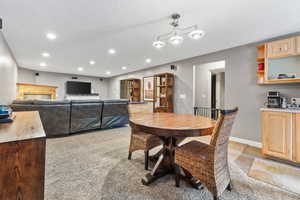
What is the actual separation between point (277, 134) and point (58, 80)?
9.22 meters

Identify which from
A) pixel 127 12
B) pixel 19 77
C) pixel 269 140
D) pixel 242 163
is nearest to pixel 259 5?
pixel 127 12

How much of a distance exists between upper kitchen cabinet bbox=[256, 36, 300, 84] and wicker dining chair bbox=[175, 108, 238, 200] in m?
2.14

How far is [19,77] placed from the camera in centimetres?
638

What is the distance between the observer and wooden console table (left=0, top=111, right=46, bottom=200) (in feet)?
2.29

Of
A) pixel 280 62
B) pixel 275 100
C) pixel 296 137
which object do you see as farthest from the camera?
pixel 280 62

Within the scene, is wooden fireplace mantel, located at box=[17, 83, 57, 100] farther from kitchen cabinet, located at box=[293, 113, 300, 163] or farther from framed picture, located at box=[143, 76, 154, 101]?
kitchen cabinet, located at box=[293, 113, 300, 163]

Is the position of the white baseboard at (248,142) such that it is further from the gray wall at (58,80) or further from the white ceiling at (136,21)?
the gray wall at (58,80)

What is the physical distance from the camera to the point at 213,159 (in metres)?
1.23

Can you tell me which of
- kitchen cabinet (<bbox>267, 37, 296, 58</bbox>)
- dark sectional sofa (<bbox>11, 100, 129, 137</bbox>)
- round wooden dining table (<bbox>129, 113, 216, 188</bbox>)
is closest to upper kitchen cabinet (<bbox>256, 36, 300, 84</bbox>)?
kitchen cabinet (<bbox>267, 37, 296, 58</bbox>)

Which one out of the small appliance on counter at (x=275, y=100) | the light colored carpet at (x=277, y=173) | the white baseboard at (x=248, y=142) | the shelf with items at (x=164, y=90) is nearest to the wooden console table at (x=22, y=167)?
the light colored carpet at (x=277, y=173)

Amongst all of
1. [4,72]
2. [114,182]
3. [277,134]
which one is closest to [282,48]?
[277,134]

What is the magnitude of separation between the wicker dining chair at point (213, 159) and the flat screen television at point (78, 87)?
8145mm

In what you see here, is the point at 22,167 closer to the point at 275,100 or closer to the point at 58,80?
the point at 275,100

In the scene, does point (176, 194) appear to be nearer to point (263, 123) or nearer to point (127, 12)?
point (263, 123)
